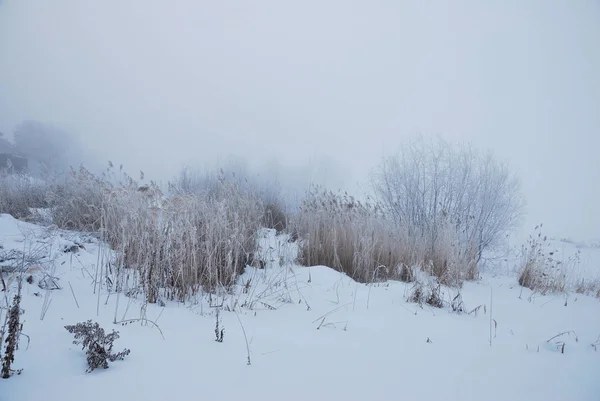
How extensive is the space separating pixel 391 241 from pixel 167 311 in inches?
149

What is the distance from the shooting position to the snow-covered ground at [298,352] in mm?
1394

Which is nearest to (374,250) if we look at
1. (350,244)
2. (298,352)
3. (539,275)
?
(350,244)

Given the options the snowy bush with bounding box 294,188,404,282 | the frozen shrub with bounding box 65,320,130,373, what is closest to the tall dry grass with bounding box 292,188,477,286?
the snowy bush with bounding box 294,188,404,282

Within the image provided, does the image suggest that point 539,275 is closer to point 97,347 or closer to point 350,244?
point 350,244

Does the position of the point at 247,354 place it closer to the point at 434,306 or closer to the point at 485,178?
the point at 434,306

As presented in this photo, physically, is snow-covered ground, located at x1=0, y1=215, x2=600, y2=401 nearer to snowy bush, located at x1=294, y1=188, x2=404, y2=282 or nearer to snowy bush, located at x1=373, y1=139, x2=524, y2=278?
snowy bush, located at x1=294, y1=188, x2=404, y2=282

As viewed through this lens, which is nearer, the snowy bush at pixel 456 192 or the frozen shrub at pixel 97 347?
the frozen shrub at pixel 97 347

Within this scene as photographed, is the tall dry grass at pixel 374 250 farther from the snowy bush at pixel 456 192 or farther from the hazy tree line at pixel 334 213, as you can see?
the snowy bush at pixel 456 192

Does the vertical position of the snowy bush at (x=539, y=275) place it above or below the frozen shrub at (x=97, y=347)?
below

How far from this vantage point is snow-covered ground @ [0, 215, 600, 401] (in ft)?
4.57

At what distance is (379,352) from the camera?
1.96 metres

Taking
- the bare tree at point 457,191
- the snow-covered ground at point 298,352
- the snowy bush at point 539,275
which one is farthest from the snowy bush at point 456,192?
the snow-covered ground at point 298,352

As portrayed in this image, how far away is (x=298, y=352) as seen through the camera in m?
1.84

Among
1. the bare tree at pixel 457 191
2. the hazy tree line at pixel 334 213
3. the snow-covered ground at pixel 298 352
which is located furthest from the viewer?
the bare tree at pixel 457 191
